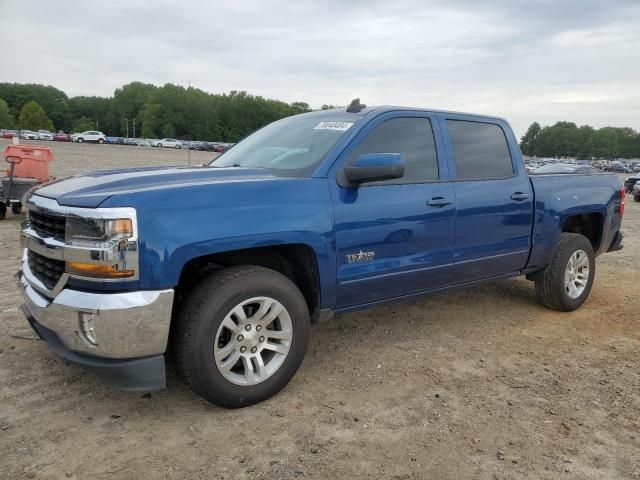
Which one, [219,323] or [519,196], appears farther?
[519,196]

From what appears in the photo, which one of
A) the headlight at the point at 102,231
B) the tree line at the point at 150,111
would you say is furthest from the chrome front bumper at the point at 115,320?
the tree line at the point at 150,111

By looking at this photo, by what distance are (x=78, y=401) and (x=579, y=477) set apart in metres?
2.81

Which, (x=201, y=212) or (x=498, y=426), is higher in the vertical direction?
(x=201, y=212)

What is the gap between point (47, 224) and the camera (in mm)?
3092

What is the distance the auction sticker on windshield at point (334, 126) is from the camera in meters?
3.89

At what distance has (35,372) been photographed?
143 inches

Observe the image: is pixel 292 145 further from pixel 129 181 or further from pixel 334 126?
pixel 129 181

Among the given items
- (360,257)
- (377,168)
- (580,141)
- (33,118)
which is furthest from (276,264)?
(580,141)

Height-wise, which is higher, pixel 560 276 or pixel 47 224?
pixel 47 224

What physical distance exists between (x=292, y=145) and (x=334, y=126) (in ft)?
1.13

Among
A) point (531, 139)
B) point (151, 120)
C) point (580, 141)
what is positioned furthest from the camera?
point (531, 139)

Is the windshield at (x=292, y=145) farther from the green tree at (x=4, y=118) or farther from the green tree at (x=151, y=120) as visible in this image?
the green tree at (x=4, y=118)

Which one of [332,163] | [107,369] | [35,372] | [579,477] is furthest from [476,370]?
[35,372]

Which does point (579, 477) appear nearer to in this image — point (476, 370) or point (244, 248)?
point (476, 370)
